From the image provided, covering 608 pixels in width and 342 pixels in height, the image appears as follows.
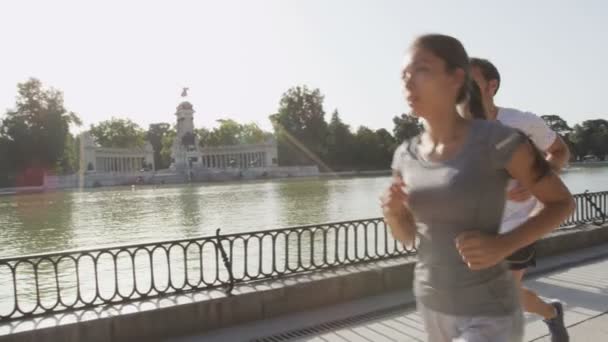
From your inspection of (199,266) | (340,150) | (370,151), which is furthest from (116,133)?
(199,266)

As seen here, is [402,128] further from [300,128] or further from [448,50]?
[448,50]

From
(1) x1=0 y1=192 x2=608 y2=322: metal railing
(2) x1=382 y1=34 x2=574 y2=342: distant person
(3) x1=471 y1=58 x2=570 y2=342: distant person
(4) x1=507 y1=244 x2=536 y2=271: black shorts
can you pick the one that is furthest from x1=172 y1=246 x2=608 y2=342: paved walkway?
(2) x1=382 y1=34 x2=574 y2=342: distant person

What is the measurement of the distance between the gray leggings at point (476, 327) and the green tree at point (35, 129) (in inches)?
3165

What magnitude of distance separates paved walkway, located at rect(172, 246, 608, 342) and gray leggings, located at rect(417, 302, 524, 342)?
10.6 feet

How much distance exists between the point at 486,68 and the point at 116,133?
103021 mm

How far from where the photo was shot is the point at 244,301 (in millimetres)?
5805

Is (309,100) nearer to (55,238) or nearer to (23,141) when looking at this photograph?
(23,141)

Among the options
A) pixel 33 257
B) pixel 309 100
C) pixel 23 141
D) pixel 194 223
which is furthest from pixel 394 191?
pixel 309 100

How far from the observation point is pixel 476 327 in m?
1.86

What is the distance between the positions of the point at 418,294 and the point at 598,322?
4.10 m

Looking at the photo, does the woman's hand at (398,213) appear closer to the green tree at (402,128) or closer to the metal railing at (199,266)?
the metal railing at (199,266)

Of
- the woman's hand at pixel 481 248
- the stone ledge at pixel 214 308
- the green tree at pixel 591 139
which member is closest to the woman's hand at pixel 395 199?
the woman's hand at pixel 481 248

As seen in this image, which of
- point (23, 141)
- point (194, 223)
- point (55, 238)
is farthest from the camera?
point (23, 141)

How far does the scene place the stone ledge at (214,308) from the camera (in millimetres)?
5004
